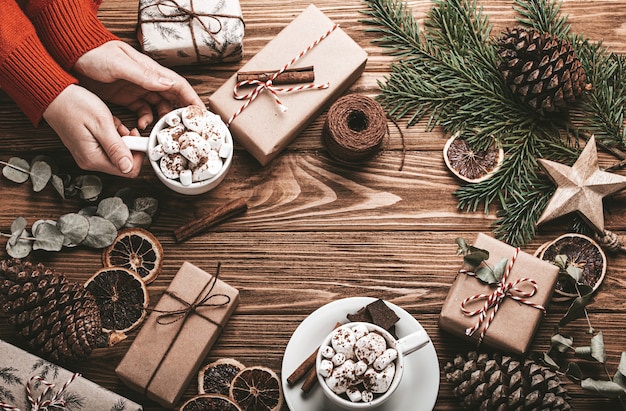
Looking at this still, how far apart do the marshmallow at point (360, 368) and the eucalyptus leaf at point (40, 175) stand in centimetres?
100

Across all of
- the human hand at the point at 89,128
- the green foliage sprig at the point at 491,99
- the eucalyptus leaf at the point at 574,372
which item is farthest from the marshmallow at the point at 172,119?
the eucalyptus leaf at the point at 574,372

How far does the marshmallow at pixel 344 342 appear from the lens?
1.41 m

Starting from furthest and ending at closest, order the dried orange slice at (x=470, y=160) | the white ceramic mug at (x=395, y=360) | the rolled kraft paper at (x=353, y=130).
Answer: the dried orange slice at (x=470, y=160) < the rolled kraft paper at (x=353, y=130) < the white ceramic mug at (x=395, y=360)

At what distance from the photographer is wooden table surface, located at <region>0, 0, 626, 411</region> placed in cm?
164

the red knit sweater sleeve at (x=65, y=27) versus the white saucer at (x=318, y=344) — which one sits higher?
the red knit sweater sleeve at (x=65, y=27)

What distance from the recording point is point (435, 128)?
173cm

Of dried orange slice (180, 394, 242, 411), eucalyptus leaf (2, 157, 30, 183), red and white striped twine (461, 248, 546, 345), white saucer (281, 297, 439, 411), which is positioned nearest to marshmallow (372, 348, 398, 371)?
white saucer (281, 297, 439, 411)

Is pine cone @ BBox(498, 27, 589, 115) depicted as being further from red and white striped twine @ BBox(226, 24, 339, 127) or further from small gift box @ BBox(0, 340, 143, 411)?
small gift box @ BBox(0, 340, 143, 411)

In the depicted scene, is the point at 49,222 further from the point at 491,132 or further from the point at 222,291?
the point at 491,132

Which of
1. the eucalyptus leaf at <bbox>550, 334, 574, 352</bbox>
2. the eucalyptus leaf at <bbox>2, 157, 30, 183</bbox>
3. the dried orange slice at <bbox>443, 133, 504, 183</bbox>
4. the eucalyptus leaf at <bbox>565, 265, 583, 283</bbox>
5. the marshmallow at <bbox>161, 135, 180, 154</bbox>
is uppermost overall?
the marshmallow at <bbox>161, 135, 180, 154</bbox>

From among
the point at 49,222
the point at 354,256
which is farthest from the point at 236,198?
the point at 49,222

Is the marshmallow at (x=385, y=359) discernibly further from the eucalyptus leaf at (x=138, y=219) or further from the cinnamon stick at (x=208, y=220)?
the eucalyptus leaf at (x=138, y=219)

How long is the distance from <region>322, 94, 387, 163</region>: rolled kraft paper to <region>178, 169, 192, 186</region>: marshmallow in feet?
1.31

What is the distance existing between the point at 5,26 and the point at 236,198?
744mm
